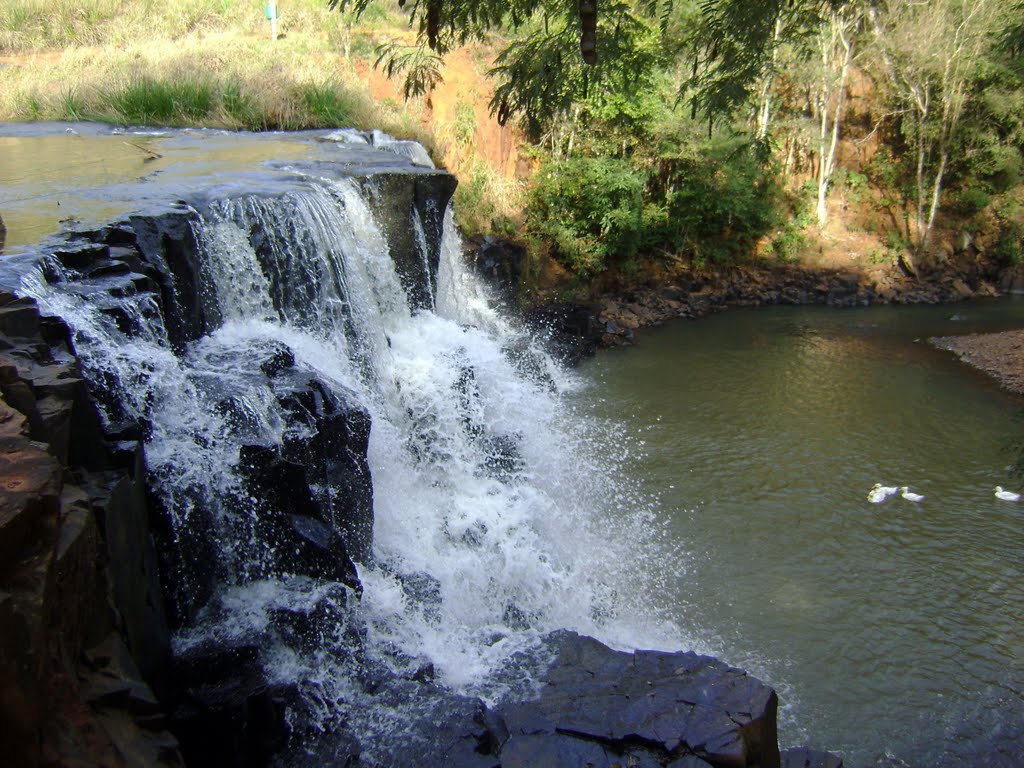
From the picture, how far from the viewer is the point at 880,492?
8398 mm

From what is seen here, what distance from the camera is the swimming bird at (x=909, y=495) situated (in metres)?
8.30

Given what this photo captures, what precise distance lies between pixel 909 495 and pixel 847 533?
123cm

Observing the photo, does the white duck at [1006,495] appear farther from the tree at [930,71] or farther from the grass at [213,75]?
the tree at [930,71]

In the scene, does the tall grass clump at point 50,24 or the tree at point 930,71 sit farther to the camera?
the tall grass clump at point 50,24

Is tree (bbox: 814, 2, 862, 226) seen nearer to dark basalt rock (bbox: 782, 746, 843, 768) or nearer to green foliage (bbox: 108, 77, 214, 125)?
green foliage (bbox: 108, 77, 214, 125)

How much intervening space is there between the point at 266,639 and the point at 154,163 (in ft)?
22.8

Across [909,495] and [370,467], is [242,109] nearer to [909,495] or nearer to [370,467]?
[370,467]

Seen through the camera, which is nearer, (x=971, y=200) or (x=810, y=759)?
(x=810, y=759)

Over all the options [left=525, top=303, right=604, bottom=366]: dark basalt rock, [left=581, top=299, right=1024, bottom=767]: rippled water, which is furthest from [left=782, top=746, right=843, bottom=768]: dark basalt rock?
[left=525, top=303, right=604, bottom=366]: dark basalt rock

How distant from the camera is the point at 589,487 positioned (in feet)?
27.9

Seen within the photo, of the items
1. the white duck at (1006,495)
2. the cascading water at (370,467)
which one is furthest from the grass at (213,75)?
the white duck at (1006,495)

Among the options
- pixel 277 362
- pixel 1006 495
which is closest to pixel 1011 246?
pixel 1006 495

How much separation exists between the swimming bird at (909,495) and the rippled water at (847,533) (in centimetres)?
12

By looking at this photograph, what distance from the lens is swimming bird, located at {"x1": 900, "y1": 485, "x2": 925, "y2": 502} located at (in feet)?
27.2
